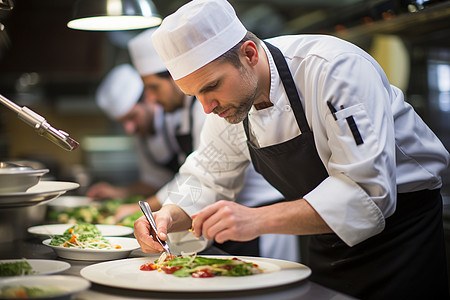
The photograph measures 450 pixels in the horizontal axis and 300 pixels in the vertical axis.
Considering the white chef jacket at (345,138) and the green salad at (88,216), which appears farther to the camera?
the green salad at (88,216)

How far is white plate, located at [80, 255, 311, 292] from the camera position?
51.7 inches

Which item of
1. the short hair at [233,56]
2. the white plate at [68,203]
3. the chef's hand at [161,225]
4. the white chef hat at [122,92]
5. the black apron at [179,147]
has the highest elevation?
the white chef hat at [122,92]

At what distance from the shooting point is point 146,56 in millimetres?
3586

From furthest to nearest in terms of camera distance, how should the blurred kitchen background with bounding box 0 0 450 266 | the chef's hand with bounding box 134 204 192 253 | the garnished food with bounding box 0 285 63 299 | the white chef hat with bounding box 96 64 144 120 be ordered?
1. the white chef hat with bounding box 96 64 144 120
2. the blurred kitchen background with bounding box 0 0 450 266
3. the chef's hand with bounding box 134 204 192 253
4. the garnished food with bounding box 0 285 63 299

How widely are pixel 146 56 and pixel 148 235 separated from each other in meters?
2.03

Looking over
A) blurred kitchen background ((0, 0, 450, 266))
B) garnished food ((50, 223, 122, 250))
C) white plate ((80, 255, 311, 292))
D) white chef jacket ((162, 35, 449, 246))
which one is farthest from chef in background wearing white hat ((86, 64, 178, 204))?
white plate ((80, 255, 311, 292))

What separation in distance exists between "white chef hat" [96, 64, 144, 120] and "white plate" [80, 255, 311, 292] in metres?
3.18

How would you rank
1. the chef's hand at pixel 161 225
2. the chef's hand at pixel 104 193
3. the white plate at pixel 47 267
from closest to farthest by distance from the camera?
1. the white plate at pixel 47 267
2. the chef's hand at pixel 161 225
3. the chef's hand at pixel 104 193

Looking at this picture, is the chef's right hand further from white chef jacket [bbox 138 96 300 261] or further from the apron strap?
the apron strap

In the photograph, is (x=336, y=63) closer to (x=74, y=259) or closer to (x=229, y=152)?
(x=229, y=152)

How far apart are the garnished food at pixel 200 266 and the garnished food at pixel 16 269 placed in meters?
0.32

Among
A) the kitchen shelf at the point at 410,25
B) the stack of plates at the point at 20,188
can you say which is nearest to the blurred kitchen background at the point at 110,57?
the kitchen shelf at the point at 410,25

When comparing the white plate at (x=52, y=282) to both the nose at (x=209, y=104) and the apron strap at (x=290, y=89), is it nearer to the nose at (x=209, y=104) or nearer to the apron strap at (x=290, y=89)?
the nose at (x=209, y=104)

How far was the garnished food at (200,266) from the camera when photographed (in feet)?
4.90
